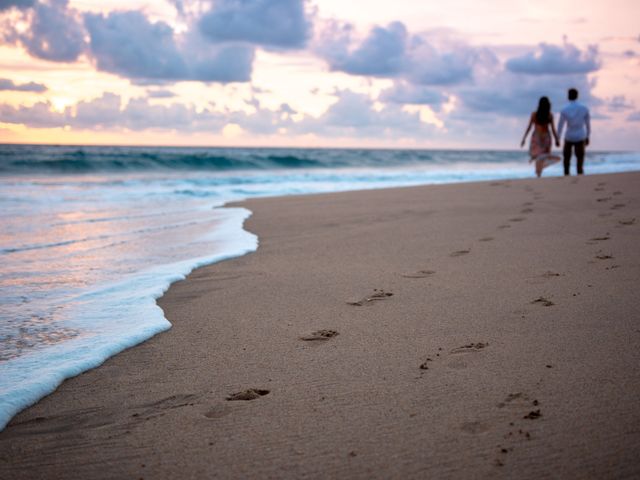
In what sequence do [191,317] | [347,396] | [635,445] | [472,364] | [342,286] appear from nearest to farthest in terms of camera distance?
[635,445] → [347,396] → [472,364] → [191,317] → [342,286]

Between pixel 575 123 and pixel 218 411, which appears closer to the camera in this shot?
pixel 218 411

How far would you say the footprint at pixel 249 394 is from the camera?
2012mm

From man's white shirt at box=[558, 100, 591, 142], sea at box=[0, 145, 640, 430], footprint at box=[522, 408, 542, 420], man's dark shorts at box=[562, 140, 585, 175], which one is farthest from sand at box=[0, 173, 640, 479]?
man's dark shorts at box=[562, 140, 585, 175]

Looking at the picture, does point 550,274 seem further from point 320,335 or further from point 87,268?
point 87,268

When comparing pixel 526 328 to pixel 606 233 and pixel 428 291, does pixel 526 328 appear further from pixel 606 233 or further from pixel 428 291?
pixel 606 233

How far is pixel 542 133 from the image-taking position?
11.0m

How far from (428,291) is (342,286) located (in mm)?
567

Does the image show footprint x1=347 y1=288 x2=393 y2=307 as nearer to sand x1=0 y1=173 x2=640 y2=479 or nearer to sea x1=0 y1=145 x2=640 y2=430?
sand x1=0 y1=173 x2=640 y2=479

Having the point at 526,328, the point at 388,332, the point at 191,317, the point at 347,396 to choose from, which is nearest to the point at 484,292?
the point at 526,328

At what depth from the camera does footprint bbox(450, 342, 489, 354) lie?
2.32 m

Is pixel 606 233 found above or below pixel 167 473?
above

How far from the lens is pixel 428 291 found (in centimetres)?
327

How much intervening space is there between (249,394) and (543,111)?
33.9 ft

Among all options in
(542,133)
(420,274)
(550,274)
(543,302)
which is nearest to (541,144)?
(542,133)
